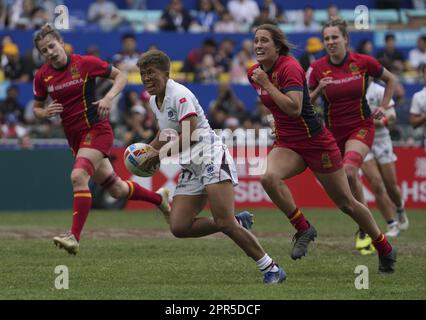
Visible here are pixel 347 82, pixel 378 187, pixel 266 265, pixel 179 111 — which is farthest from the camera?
pixel 378 187

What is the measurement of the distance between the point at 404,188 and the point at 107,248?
8.94 meters

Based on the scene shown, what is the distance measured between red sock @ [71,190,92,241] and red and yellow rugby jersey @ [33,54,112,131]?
99 cm

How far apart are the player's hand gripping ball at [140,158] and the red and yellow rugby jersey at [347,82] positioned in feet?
10.4

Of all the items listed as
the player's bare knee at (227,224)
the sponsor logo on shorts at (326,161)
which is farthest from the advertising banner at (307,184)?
the player's bare knee at (227,224)

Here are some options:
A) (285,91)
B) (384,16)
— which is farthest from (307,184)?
(285,91)

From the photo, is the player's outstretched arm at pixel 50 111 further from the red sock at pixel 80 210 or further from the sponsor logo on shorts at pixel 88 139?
the red sock at pixel 80 210

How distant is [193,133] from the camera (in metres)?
9.49

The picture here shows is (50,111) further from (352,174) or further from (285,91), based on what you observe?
(352,174)

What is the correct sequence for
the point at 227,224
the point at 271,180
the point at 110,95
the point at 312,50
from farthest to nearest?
1. the point at 312,50
2. the point at 110,95
3. the point at 271,180
4. the point at 227,224

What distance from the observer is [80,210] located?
37.6ft

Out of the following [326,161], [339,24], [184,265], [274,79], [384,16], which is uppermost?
[339,24]

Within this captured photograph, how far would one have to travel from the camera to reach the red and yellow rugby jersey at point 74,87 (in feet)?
39.9

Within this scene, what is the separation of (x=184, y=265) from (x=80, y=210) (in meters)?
1.24

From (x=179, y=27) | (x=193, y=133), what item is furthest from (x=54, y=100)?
(x=179, y=27)
